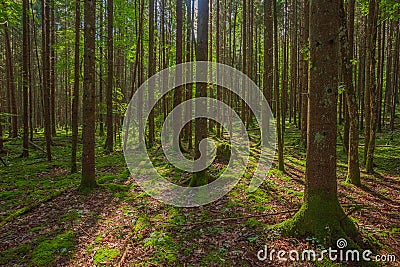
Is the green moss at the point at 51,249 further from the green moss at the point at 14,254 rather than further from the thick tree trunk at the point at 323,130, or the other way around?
the thick tree trunk at the point at 323,130

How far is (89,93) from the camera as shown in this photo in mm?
7645

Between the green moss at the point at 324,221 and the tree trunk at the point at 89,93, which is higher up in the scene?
the tree trunk at the point at 89,93

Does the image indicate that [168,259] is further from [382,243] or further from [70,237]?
[382,243]

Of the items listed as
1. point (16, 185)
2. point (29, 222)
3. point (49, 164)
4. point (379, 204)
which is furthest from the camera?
point (49, 164)

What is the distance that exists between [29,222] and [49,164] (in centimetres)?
612

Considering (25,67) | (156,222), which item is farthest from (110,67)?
(156,222)

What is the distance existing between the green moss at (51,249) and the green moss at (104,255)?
549 millimetres

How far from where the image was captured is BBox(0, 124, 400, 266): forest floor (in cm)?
445

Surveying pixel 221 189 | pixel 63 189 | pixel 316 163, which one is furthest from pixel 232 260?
pixel 63 189

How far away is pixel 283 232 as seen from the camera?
475 centimetres

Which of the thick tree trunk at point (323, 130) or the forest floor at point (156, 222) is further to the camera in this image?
the forest floor at point (156, 222)

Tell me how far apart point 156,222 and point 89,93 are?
398 cm

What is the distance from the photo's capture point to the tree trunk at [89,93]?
7445 mm

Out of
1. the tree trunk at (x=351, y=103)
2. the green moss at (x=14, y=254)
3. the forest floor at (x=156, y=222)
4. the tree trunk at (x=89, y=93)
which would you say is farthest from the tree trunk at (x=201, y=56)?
the green moss at (x=14, y=254)
